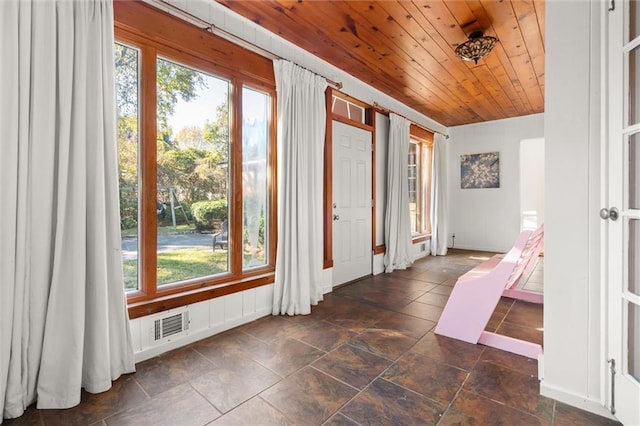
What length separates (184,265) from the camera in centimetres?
242

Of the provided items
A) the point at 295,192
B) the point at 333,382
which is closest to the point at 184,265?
the point at 295,192

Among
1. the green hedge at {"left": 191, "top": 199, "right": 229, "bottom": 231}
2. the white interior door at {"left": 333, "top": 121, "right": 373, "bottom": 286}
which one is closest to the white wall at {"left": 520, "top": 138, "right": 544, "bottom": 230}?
the white interior door at {"left": 333, "top": 121, "right": 373, "bottom": 286}

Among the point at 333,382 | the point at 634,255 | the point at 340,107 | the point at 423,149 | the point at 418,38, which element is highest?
the point at 418,38

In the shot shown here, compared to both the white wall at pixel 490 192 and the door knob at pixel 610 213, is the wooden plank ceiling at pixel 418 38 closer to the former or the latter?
the white wall at pixel 490 192

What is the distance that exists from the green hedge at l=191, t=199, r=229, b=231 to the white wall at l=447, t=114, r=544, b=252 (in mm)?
5481

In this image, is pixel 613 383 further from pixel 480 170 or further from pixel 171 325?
pixel 480 170

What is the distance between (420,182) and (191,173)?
4685 mm

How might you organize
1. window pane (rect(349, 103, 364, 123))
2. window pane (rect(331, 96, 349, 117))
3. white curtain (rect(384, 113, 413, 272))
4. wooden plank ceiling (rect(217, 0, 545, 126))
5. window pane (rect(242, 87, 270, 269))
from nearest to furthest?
wooden plank ceiling (rect(217, 0, 545, 126))
window pane (rect(242, 87, 270, 269))
window pane (rect(331, 96, 349, 117))
window pane (rect(349, 103, 364, 123))
white curtain (rect(384, 113, 413, 272))

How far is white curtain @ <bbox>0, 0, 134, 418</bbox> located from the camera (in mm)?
1493

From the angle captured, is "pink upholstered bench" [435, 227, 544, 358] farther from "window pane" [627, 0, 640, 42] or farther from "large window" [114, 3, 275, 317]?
"large window" [114, 3, 275, 317]

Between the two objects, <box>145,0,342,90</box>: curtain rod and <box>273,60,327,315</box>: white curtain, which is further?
<box>273,60,327,315</box>: white curtain

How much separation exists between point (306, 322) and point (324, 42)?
8.70 feet

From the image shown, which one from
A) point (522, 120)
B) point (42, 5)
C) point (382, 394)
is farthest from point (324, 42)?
point (522, 120)

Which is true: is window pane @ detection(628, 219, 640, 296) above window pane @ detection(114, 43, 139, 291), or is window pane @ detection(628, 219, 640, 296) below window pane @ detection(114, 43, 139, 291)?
below
